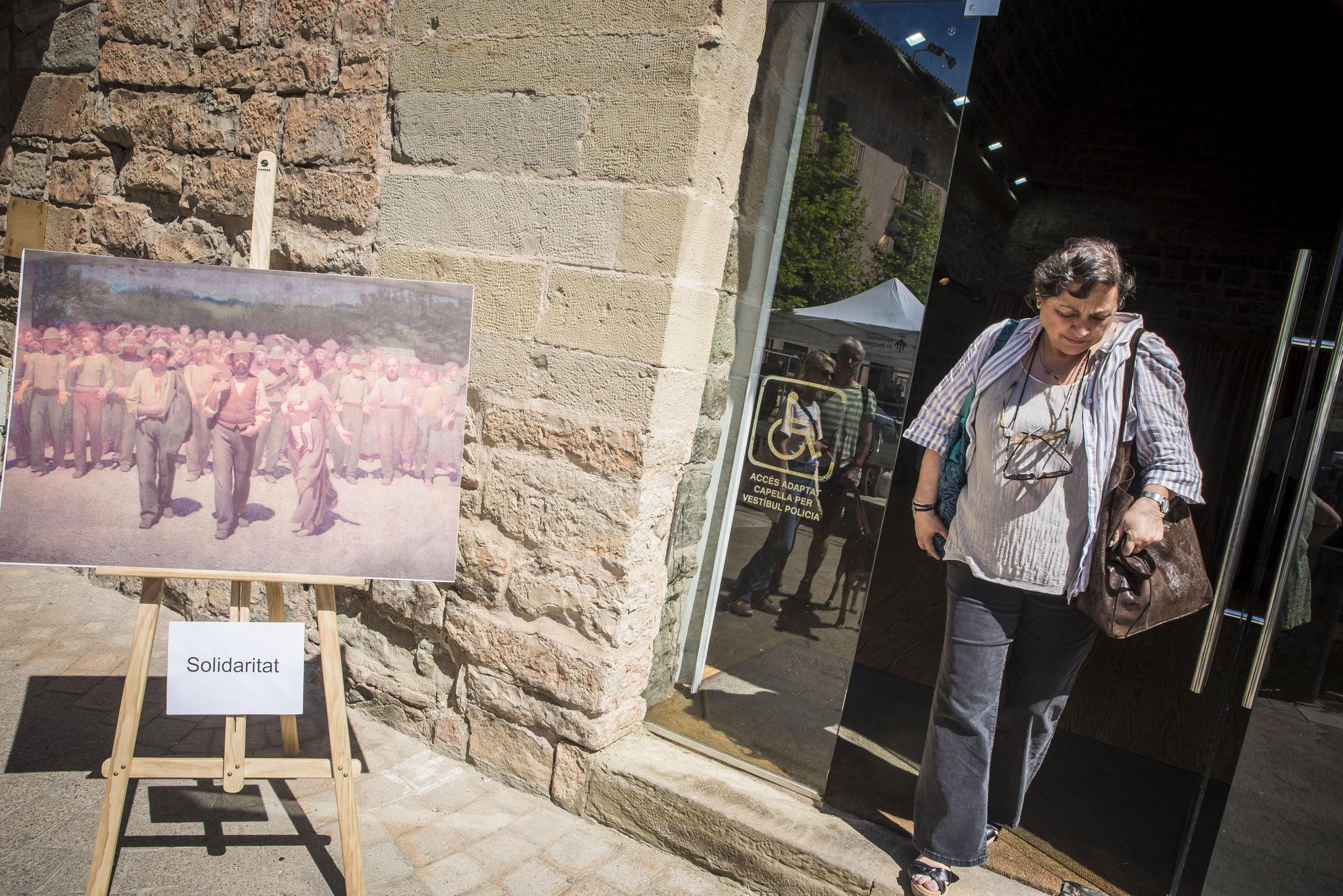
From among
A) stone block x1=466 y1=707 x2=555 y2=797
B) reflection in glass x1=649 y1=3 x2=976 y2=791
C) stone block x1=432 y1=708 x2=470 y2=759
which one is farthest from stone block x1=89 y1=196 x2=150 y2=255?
reflection in glass x1=649 y1=3 x2=976 y2=791

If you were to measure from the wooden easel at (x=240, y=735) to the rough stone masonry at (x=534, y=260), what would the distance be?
26.3 inches

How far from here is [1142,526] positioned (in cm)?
202

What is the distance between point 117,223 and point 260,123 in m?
1.01

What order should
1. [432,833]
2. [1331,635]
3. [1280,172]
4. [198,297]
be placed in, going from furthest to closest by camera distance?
[1280,172], [432,833], [198,297], [1331,635]

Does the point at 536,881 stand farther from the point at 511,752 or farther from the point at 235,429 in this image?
the point at 235,429

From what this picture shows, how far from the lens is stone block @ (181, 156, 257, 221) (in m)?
3.46

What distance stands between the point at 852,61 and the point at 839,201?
0.45 meters

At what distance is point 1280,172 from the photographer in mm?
4777

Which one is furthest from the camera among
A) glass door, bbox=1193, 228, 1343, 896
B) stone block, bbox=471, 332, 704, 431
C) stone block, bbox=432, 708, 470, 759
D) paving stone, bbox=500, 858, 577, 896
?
stone block, bbox=432, 708, 470, 759

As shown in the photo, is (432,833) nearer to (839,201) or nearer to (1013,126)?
(839,201)

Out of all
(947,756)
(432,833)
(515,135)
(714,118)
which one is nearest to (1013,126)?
(714,118)

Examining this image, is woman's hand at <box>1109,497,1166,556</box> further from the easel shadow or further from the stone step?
the easel shadow

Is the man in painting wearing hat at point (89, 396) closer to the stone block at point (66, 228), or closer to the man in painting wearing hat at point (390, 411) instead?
the man in painting wearing hat at point (390, 411)

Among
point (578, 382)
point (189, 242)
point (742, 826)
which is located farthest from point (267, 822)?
point (189, 242)
